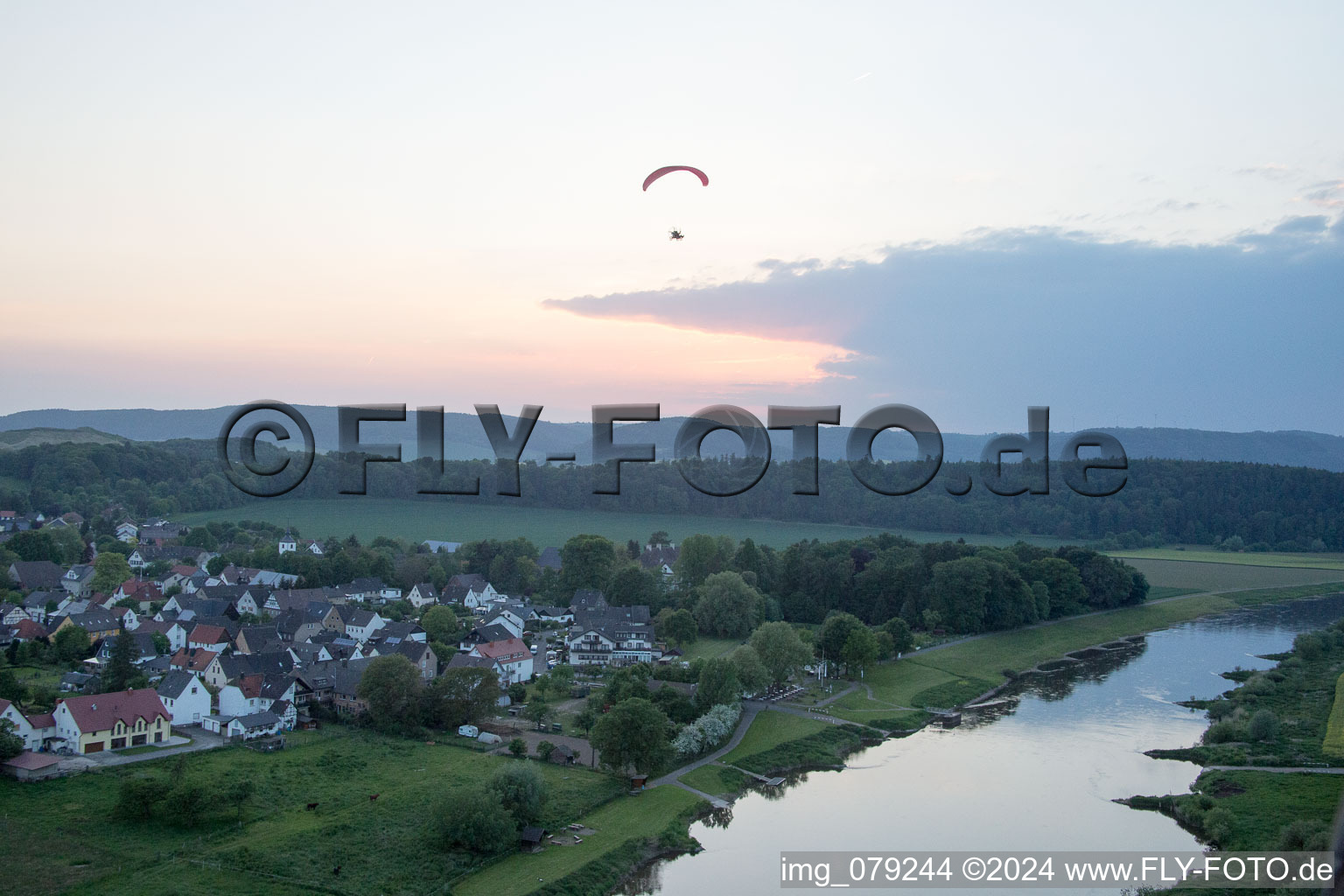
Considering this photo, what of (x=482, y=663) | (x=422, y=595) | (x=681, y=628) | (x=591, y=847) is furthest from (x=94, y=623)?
(x=591, y=847)

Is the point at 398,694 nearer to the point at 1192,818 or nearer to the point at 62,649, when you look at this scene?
the point at 62,649

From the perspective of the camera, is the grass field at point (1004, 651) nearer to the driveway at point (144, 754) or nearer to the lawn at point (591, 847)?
the lawn at point (591, 847)

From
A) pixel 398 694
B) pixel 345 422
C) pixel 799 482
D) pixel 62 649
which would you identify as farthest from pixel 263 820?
pixel 799 482

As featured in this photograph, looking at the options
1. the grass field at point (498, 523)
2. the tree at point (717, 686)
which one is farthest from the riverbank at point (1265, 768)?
the grass field at point (498, 523)

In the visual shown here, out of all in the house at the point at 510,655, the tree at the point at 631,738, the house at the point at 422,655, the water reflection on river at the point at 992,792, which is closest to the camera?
the water reflection on river at the point at 992,792

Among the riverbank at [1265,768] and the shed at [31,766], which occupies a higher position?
the shed at [31,766]

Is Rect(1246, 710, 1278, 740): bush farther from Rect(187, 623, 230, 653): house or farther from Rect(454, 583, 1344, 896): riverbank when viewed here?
Rect(187, 623, 230, 653): house
